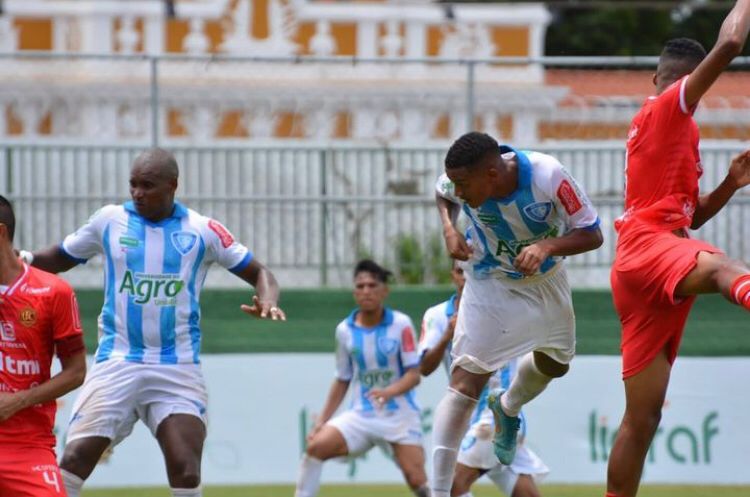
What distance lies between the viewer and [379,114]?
54.0ft

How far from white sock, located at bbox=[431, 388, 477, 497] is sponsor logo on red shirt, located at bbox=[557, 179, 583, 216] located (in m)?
1.22

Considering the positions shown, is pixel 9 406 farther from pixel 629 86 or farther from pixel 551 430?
pixel 629 86

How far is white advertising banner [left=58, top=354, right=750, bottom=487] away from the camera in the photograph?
1348 cm

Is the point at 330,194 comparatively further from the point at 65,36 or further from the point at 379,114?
the point at 65,36

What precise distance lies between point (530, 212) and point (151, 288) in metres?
2.19

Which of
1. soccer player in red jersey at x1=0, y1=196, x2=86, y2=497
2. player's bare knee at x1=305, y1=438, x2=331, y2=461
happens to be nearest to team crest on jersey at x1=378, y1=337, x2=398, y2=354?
player's bare knee at x1=305, y1=438, x2=331, y2=461

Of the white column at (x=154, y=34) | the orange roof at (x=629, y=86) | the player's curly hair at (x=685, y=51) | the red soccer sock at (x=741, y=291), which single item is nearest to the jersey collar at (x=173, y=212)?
the player's curly hair at (x=685, y=51)

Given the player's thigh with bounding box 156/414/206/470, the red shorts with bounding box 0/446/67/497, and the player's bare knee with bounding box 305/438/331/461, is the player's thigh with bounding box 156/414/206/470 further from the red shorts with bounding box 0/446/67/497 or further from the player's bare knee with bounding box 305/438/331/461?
the player's bare knee with bounding box 305/438/331/461

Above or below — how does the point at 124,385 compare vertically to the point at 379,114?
below

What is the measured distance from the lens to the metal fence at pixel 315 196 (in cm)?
1453

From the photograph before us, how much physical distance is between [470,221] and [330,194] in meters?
6.59

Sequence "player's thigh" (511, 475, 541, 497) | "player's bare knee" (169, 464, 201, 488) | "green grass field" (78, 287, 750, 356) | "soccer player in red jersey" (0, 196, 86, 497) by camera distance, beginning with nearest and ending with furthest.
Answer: "soccer player in red jersey" (0, 196, 86, 497), "player's bare knee" (169, 464, 201, 488), "player's thigh" (511, 475, 541, 497), "green grass field" (78, 287, 750, 356)

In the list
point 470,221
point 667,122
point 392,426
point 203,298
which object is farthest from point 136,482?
point 667,122

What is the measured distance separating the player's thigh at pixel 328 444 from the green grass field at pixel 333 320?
229cm
